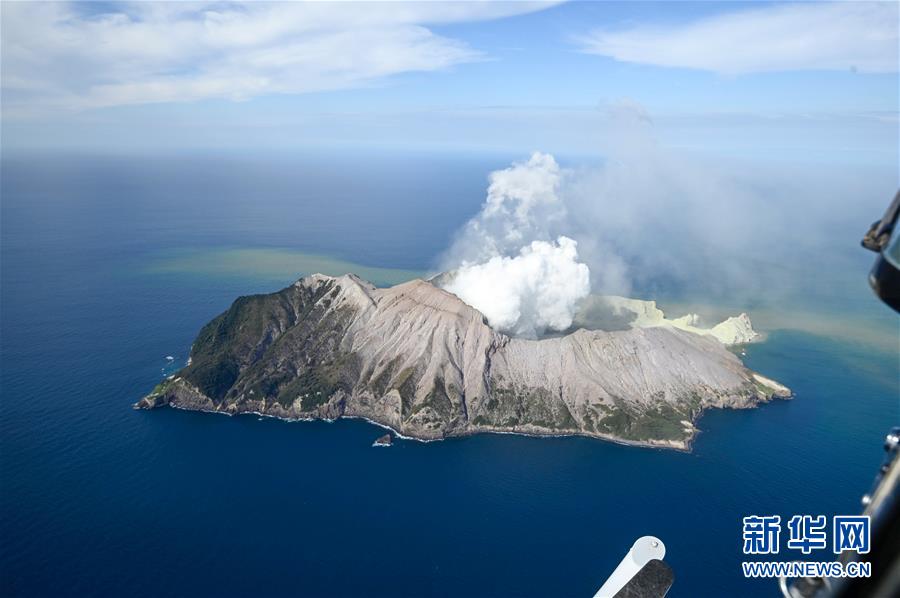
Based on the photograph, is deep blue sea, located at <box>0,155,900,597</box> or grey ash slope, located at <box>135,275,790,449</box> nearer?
deep blue sea, located at <box>0,155,900,597</box>

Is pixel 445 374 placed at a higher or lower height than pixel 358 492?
higher

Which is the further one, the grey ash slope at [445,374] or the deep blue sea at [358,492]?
the grey ash slope at [445,374]

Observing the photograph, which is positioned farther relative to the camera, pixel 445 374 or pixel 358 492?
pixel 445 374

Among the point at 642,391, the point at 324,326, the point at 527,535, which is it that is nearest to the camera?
the point at 527,535

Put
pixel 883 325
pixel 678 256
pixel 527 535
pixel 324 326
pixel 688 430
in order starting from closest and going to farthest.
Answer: pixel 527 535 < pixel 688 430 < pixel 324 326 < pixel 883 325 < pixel 678 256

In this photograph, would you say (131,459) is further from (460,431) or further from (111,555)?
(460,431)

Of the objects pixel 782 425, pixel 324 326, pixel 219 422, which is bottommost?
pixel 782 425

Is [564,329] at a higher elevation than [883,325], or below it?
higher

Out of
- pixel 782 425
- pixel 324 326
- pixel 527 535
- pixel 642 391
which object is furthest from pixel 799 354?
pixel 324 326
